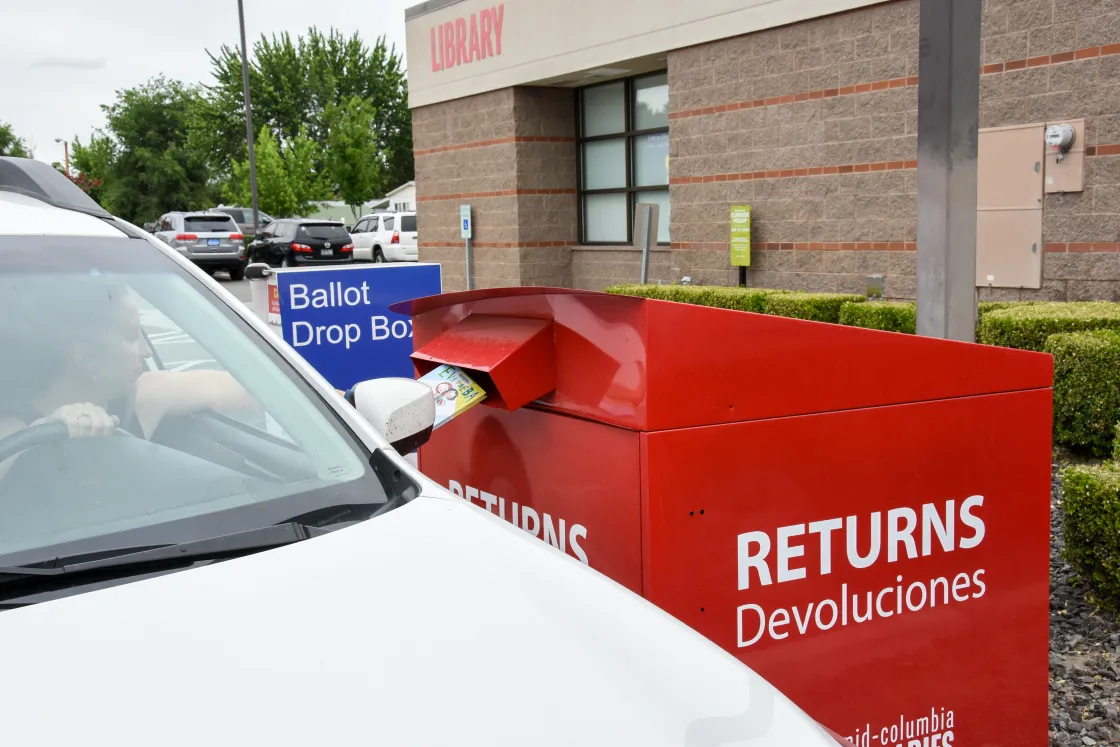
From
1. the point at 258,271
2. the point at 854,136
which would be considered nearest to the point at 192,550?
the point at 258,271

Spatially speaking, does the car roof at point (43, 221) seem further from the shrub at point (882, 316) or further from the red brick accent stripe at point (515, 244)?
the red brick accent stripe at point (515, 244)

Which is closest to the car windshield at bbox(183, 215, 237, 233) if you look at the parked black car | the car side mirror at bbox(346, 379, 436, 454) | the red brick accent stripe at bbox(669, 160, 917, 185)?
the parked black car

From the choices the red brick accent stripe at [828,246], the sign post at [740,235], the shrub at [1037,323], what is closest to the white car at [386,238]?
the red brick accent stripe at [828,246]

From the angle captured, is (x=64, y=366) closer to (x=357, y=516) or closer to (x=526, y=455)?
(x=357, y=516)

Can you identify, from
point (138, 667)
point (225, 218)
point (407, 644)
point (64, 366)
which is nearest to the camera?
point (138, 667)

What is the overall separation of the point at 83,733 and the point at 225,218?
34.5 meters

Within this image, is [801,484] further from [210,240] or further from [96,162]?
[96,162]

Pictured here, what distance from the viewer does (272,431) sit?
2.54m

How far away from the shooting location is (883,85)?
11.9 metres

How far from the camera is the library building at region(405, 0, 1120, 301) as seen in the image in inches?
401

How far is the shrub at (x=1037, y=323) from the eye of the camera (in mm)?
7789

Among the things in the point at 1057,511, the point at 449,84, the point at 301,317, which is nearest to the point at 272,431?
the point at 301,317

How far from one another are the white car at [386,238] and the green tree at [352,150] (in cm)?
1546

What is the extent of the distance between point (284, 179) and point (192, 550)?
4746 cm
